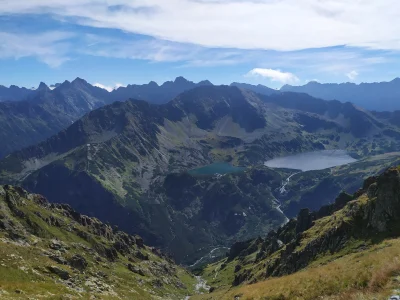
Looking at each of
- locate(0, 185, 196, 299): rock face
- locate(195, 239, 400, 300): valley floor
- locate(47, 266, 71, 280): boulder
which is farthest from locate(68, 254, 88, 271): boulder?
locate(195, 239, 400, 300): valley floor

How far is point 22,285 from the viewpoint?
4484cm

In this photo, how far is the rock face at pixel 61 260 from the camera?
69.1 m

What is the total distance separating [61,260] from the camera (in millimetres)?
101625

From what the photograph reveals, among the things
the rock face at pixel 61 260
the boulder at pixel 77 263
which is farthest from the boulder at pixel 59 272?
the boulder at pixel 77 263

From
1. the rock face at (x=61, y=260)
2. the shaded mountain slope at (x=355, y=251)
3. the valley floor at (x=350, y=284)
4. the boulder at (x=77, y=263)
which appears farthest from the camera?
the boulder at (x=77, y=263)

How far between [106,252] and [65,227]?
2609 cm

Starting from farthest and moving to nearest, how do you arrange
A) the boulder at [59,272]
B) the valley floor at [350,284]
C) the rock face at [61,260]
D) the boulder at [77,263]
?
1. the boulder at [77,263]
2. the boulder at [59,272]
3. the rock face at [61,260]
4. the valley floor at [350,284]

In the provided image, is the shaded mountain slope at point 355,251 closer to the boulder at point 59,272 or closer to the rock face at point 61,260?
the rock face at point 61,260

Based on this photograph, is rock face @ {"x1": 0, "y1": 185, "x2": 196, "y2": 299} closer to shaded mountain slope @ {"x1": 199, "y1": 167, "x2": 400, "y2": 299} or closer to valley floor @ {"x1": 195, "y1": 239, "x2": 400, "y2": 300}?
→ valley floor @ {"x1": 195, "y1": 239, "x2": 400, "y2": 300}

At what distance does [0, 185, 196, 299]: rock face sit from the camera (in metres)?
69.1

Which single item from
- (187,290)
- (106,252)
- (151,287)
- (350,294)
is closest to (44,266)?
(350,294)

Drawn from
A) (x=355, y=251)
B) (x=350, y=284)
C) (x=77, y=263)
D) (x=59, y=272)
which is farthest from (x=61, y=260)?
(x=350, y=284)

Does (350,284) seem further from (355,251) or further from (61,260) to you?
(61,260)

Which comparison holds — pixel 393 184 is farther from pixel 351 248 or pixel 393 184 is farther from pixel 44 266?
pixel 44 266
